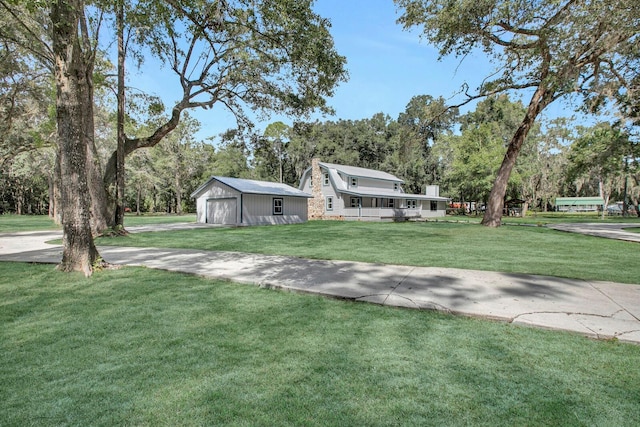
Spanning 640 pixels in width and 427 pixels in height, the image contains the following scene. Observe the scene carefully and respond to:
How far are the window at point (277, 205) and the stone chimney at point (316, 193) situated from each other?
698cm

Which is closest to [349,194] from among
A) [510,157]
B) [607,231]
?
[510,157]

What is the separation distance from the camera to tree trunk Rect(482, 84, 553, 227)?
15.9m

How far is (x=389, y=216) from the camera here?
33469 millimetres

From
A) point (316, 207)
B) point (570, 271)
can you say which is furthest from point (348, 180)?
point (570, 271)

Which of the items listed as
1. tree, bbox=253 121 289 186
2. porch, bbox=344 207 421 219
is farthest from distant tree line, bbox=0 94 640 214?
porch, bbox=344 207 421 219

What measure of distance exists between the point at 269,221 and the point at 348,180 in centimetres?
1039

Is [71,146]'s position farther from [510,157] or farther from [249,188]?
[510,157]

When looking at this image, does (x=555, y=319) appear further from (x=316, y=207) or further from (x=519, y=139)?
(x=316, y=207)

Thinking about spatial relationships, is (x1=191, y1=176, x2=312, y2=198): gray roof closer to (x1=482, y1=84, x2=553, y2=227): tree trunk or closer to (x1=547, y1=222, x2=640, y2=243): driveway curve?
(x1=482, y1=84, x2=553, y2=227): tree trunk

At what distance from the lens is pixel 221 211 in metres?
22.7

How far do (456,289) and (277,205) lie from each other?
1993 centimetres

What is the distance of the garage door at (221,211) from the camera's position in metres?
22.0

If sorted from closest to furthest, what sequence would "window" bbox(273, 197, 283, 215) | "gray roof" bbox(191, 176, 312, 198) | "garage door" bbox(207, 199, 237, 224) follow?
"gray roof" bbox(191, 176, 312, 198)
"garage door" bbox(207, 199, 237, 224)
"window" bbox(273, 197, 283, 215)

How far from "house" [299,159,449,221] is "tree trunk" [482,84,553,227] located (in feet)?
42.9
